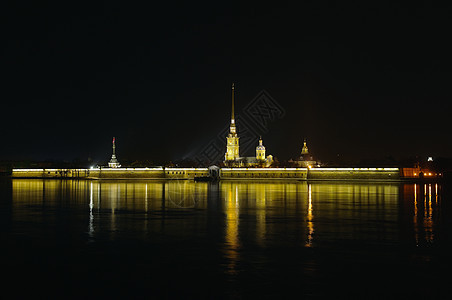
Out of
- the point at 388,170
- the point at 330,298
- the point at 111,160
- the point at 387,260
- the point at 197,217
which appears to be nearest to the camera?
the point at 330,298

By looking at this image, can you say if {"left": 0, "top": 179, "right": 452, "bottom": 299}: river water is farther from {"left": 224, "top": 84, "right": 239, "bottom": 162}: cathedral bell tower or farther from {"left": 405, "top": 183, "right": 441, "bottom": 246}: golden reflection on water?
{"left": 224, "top": 84, "right": 239, "bottom": 162}: cathedral bell tower

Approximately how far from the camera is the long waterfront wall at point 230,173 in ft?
341

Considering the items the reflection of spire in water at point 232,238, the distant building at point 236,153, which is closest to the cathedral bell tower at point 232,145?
the distant building at point 236,153

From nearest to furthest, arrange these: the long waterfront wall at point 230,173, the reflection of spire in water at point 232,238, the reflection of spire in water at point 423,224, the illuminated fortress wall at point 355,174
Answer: the reflection of spire in water at point 232,238 → the reflection of spire in water at point 423,224 → the illuminated fortress wall at point 355,174 → the long waterfront wall at point 230,173

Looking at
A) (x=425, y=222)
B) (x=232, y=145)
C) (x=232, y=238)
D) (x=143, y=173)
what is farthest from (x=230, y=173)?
(x=232, y=238)

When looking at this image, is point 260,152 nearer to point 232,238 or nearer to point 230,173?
point 230,173

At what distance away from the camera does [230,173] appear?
115 meters

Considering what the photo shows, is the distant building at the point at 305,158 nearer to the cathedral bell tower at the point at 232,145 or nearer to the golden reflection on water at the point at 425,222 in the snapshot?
the cathedral bell tower at the point at 232,145

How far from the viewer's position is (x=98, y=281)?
13.6m

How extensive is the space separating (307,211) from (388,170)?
248 feet

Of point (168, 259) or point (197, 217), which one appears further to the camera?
point (197, 217)

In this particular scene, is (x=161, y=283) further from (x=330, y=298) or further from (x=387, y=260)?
(x=387, y=260)

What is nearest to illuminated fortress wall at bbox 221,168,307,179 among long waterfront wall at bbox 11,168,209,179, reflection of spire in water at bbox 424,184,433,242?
long waterfront wall at bbox 11,168,209,179

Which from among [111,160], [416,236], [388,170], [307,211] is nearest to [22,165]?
[111,160]
